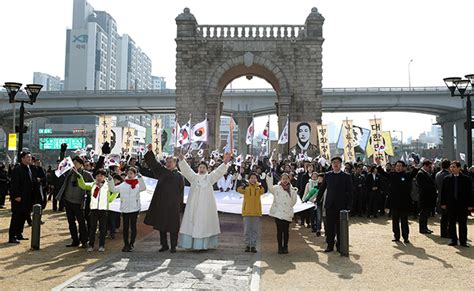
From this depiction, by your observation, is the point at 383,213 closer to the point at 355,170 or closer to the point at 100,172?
the point at 355,170

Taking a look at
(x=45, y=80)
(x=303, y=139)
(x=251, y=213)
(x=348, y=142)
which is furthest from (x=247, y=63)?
(x=45, y=80)

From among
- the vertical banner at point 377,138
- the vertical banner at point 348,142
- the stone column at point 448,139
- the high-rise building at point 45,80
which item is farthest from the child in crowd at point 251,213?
the high-rise building at point 45,80

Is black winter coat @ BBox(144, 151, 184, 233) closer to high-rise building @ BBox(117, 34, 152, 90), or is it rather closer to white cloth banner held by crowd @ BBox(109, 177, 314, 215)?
white cloth banner held by crowd @ BBox(109, 177, 314, 215)

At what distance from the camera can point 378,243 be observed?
1052 cm

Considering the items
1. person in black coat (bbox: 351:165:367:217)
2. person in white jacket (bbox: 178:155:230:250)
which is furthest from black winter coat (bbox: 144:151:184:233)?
person in black coat (bbox: 351:165:367:217)

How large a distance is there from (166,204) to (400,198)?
579 cm

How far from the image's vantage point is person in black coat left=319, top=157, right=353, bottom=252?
9531 millimetres

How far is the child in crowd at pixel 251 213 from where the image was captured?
944cm

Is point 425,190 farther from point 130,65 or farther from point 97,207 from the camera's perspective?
point 130,65

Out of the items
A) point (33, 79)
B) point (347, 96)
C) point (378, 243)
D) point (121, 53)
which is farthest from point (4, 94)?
point (33, 79)

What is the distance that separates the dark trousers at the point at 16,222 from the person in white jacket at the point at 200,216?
399 cm

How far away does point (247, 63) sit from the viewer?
26750 millimetres

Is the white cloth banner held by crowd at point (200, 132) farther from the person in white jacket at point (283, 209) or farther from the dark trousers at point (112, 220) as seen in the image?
the person in white jacket at point (283, 209)

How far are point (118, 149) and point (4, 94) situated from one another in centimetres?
4261
